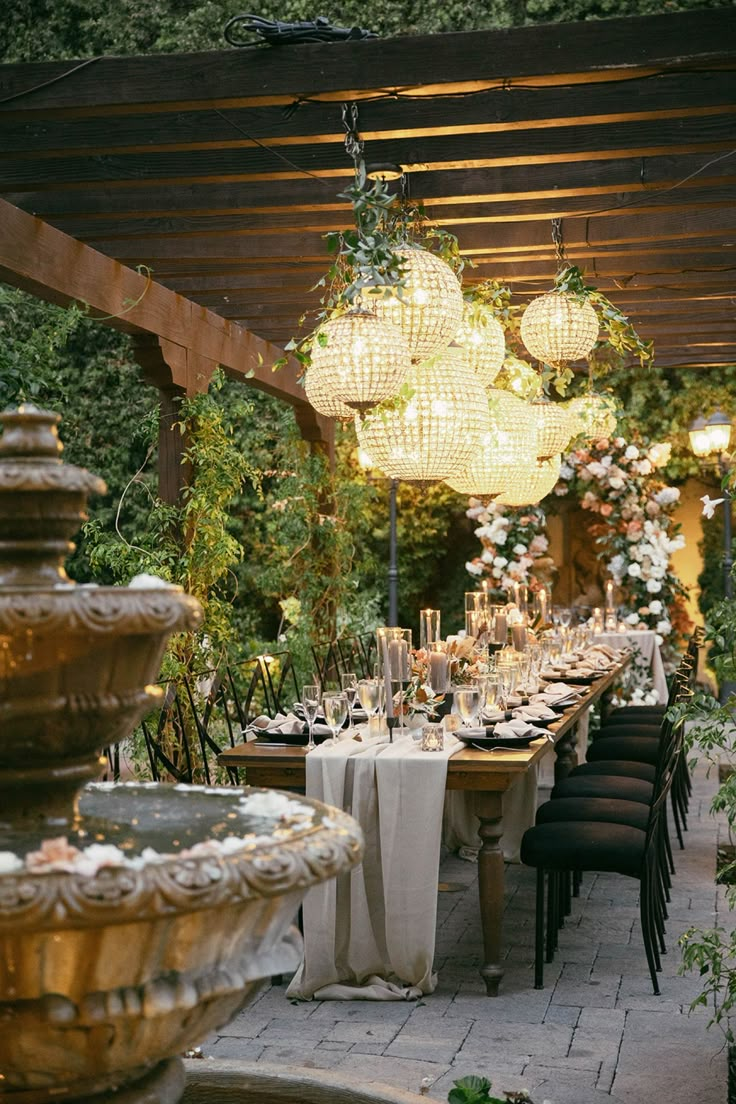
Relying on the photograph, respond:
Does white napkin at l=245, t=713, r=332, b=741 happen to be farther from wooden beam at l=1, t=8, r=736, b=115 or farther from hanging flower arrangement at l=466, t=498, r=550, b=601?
hanging flower arrangement at l=466, t=498, r=550, b=601

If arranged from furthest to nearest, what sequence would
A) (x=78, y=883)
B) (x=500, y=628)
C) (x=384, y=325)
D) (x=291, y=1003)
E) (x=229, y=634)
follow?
A: (x=229, y=634), (x=500, y=628), (x=384, y=325), (x=291, y=1003), (x=78, y=883)

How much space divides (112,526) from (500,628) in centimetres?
840

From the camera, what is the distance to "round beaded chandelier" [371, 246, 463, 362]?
5.35 m

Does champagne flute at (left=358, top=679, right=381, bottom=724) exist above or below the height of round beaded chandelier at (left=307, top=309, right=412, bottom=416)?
below

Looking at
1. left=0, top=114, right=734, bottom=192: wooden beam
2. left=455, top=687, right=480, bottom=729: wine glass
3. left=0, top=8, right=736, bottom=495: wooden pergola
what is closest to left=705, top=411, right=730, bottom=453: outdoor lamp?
left=0, top=8, right=736, bottom=495: wooden pergola

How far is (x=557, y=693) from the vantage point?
6.32 metres

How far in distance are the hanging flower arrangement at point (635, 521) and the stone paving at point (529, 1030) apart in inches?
245

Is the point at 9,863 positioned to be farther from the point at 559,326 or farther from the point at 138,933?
the point at 559,326

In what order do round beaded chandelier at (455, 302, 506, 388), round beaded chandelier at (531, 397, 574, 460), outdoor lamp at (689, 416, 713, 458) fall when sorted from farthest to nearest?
outdoor lamp at (689, 416, 713, 458), round beaded chandelier at (531, 397, 574, 460), round beaded chandelier at (455, 302, 506, 388)

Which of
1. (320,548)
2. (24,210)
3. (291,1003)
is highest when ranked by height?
(24,210)

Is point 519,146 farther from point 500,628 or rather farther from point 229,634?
point 229,634

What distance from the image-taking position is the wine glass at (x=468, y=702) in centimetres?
505

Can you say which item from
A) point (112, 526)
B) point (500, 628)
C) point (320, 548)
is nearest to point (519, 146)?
point (500, 628)

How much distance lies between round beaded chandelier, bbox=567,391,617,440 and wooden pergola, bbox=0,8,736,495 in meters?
0.72
